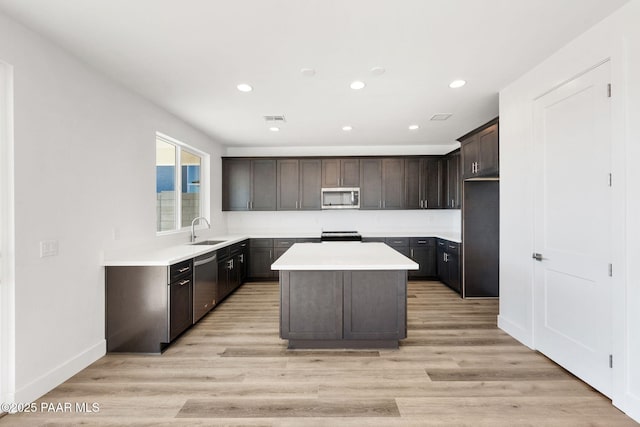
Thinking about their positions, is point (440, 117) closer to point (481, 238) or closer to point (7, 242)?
point (481, 238)

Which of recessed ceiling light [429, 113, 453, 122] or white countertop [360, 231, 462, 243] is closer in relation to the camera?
recessed ceiling light [429, 113, 453, 122]

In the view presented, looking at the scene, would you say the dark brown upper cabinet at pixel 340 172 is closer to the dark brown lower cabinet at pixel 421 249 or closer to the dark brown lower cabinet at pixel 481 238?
the dark brown lower cabinet at pixel 421 249

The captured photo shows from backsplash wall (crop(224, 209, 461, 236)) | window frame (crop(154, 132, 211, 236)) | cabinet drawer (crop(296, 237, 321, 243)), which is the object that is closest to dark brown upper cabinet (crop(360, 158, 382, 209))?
backsplash wall (crop(224, 209, 461, 236))

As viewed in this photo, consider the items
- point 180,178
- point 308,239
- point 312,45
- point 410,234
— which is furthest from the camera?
point 410,234

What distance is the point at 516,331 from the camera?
10.1 feet

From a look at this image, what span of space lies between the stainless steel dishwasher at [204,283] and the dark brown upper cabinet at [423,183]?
3676mm

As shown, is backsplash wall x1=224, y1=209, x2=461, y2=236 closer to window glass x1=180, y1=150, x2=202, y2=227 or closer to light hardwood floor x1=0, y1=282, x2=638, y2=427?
window glass x1=180, y1=150, x2=202, y2=227

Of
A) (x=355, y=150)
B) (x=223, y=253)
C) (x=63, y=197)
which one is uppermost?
(x=355, y=150)

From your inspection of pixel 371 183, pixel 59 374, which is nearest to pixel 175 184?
pixel 59 374

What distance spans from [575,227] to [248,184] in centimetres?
496

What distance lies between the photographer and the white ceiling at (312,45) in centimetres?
194

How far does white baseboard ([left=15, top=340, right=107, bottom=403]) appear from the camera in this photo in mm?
2080

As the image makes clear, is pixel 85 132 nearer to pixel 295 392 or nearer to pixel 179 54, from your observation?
pixel 179 54

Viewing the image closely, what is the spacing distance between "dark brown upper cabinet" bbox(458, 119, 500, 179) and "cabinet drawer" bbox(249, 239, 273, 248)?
11.2 ft
